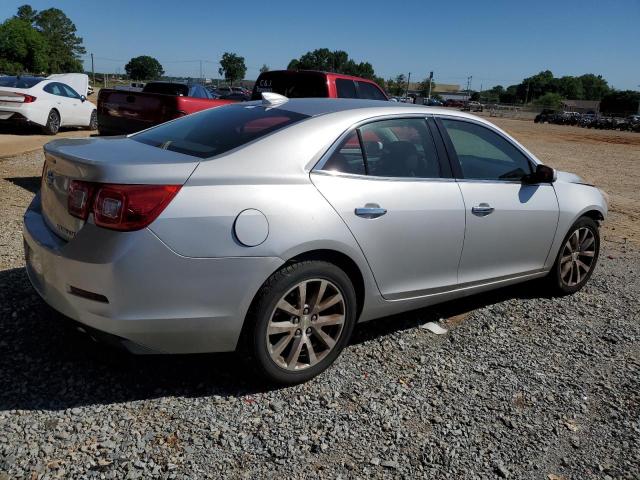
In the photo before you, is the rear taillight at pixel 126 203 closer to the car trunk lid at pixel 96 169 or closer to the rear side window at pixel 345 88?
the car trunk lid at pixel 96 169

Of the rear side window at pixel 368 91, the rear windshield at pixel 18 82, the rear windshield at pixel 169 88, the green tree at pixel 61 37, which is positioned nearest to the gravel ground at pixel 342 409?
the rear side window at pixel 368 91

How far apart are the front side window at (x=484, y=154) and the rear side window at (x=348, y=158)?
2.89 ft

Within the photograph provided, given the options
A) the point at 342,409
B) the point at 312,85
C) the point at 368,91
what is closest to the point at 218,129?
the point at 342,409

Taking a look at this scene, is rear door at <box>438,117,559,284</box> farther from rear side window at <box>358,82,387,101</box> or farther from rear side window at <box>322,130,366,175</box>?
rear side window at <box>358,82,387,101</box>

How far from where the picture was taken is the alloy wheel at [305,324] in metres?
3.16

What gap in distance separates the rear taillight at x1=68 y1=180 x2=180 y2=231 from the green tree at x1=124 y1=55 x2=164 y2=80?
5950 inches

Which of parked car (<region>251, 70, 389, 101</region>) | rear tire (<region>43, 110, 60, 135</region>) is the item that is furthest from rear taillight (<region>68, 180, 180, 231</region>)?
rear tire (<region>43, 110, 60, 135</region>)

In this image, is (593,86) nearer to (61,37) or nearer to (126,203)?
(61,37)

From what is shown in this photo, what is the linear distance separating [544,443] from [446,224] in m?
1.43

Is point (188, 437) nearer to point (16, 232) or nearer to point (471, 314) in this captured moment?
point (471, 314)

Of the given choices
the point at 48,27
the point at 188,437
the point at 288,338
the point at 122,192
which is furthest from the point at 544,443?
the point at 48,27

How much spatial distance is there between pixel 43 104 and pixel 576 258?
1325 cm

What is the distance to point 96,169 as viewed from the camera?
9.35 ft

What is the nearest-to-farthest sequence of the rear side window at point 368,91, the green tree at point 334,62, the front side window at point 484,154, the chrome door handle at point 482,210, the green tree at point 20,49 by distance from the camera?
1. the chrome door handle at point 482,210
2. the front side window at point 484,154
3. the rear side window at point 368,91
4. the green tree at point 20,49
5. the green tree at point 334,62
